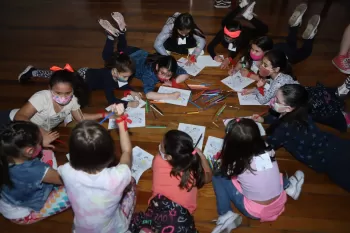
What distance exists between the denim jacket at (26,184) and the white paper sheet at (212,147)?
135cm

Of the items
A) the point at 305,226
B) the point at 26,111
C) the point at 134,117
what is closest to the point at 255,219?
the point at 305,226

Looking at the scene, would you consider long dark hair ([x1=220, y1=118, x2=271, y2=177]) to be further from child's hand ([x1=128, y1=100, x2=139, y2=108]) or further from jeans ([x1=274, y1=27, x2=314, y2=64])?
jeans ([x1=274, y1=27, x2=314, y2=64])

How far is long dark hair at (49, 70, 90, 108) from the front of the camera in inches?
92.6

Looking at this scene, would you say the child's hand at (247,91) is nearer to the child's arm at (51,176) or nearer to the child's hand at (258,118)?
the child's hand at (258,118)

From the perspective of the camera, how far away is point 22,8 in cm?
490

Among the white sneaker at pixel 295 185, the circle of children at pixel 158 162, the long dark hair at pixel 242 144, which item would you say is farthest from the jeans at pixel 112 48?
the white sneaker at pixel 295 185

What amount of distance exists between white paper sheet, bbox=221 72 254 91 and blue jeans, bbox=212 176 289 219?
1331 mm

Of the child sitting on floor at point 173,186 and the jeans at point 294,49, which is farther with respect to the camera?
the jeans at point 294,49

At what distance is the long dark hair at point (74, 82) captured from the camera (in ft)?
7.72

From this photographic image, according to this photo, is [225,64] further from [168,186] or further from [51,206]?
[51,206]

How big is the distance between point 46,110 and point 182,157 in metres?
1.31

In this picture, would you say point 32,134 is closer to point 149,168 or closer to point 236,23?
point 149,168

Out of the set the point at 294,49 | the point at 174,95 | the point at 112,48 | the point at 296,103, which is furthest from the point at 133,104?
the point at 294,49

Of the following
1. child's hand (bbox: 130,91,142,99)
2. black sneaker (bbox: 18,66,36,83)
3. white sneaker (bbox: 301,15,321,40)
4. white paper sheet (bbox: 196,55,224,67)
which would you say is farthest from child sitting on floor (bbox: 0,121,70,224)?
white sneaker (bbox: 301,15,321,40)
